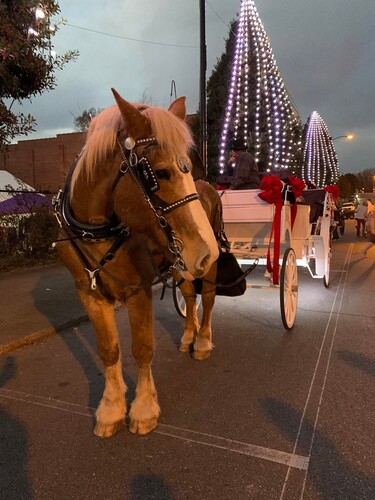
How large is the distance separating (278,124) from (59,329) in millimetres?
16213

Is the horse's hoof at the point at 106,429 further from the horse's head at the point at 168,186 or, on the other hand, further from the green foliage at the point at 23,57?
the green foliage at the point at 23,57

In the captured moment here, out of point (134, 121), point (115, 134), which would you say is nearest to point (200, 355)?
point (115, 134)

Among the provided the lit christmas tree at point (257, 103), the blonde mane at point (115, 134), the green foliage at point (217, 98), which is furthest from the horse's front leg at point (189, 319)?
the green foliage at point (217, 98)

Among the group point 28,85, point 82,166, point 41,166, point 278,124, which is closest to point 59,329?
point 82,166

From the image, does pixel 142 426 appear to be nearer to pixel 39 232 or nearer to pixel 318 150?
pixel 39 232

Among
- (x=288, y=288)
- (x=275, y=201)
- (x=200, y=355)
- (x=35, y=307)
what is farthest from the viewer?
(x=35, y=307)

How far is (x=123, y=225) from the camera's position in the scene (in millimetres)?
2455

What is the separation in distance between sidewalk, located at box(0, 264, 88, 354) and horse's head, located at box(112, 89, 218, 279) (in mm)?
3170

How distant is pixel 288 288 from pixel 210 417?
94.6 inches

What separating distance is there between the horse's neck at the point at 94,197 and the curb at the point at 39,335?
2.52 m

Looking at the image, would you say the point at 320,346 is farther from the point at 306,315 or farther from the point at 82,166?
the point at 82,166

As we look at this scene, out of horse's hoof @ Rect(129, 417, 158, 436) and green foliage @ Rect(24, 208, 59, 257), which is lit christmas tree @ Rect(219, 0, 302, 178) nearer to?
green foliage @ Rect(24, 208, 59, 257)

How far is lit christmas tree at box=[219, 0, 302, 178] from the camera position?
1750 cm

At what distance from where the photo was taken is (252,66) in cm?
1803
